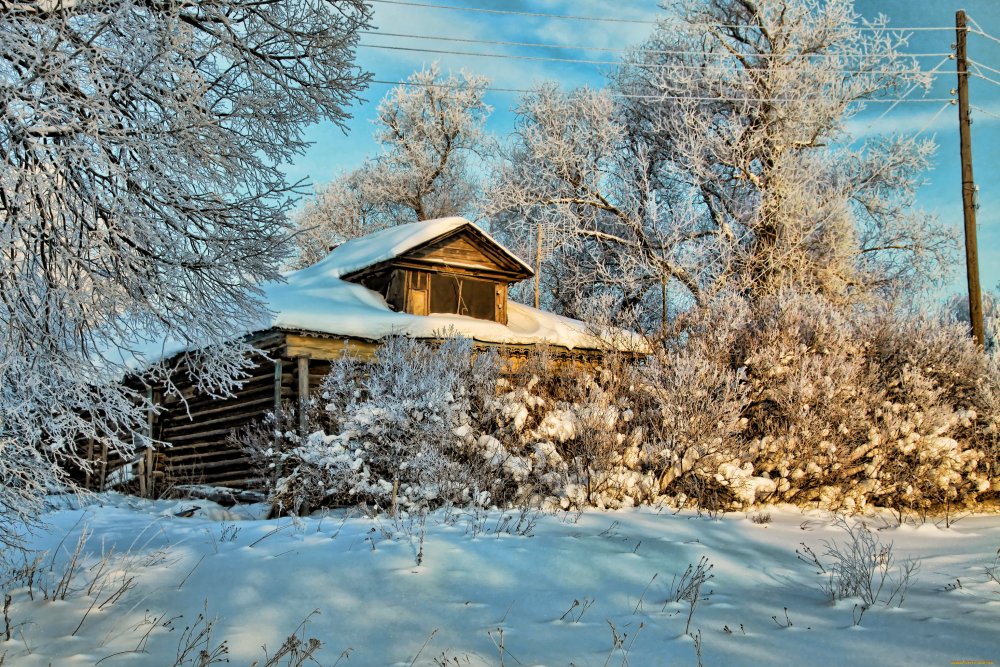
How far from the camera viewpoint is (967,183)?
15508 millimetres

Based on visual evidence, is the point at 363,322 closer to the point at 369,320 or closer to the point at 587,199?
the point at 369,320

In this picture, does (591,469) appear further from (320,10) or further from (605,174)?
(605,174)

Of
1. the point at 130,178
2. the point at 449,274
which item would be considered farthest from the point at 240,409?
the point at 130,178

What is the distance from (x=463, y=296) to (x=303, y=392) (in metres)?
5.28

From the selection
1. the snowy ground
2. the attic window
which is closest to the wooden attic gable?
the attic window

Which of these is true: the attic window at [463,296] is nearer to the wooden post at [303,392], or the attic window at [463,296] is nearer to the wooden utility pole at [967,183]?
the wooden post at [303,392]

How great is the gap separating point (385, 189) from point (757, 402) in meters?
22.6

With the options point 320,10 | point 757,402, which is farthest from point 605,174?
point 320,10

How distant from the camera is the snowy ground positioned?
13.6ft

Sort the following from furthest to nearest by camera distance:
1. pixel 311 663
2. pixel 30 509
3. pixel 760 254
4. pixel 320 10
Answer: pixel 760 254, pixel 320 10, pixel 30 509, pixel 311 663

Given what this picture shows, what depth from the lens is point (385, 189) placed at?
30750 mm

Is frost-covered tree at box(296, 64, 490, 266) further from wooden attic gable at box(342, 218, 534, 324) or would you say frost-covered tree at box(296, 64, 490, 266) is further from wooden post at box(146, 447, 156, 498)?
wooden post at box(146, 447, 156, 498)

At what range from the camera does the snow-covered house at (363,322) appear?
487 inches

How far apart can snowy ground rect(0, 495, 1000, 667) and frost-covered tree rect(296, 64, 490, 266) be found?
2520 centimetres
